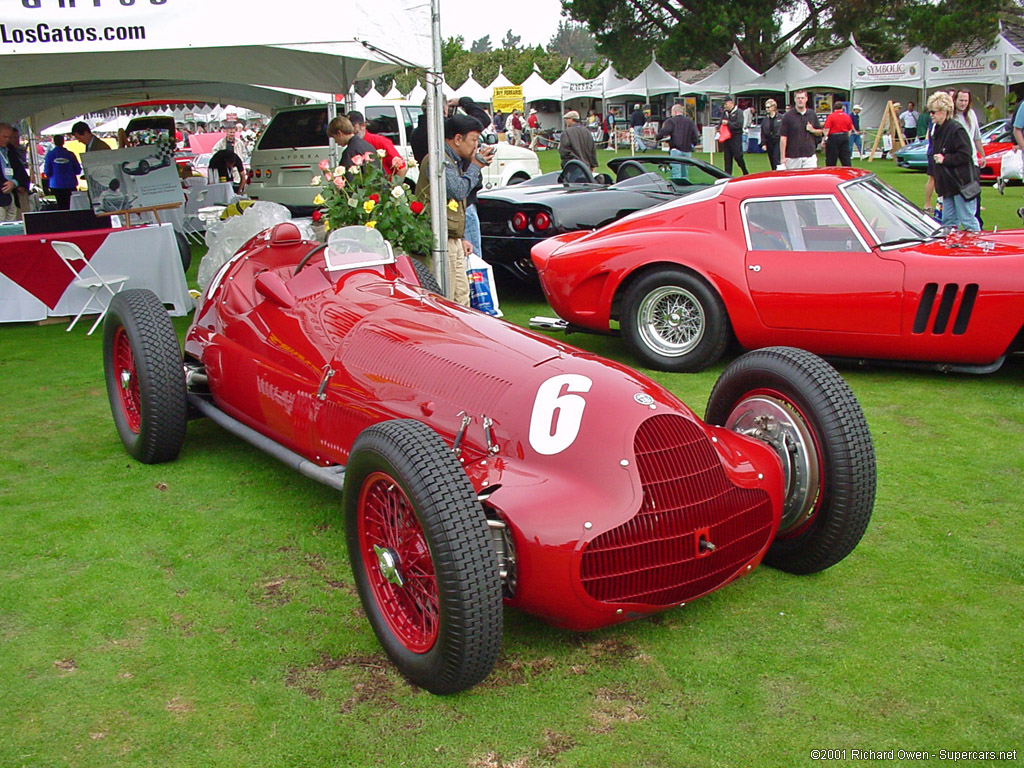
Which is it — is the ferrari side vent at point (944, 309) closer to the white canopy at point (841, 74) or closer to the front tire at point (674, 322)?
the front tire at point (674, 322)

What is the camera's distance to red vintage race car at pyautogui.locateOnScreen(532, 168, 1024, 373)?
5.70 metres

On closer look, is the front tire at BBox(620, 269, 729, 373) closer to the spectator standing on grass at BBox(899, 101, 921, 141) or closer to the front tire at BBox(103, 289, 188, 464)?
the front tire at BBox(103, 289, 188, 464)

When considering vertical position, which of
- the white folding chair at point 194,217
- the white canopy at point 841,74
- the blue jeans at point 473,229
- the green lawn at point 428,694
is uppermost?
the white canopy at point 841,74

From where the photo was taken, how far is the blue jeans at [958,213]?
9.56 m

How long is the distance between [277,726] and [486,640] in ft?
2.26

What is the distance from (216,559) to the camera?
3896 mm

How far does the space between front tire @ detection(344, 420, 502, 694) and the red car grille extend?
0.37 metres

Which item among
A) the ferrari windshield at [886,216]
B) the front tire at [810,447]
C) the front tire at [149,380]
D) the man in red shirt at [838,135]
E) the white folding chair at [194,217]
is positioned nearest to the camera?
the front tire at [810,447]

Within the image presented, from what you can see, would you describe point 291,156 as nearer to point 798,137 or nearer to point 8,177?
point 8,177

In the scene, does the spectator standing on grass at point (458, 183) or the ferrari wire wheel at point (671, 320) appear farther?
the spectator standing on grass at point (458, 183)

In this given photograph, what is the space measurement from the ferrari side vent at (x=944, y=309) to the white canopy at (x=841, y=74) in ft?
89.6

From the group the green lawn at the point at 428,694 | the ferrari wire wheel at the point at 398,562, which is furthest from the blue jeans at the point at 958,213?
the ferrari wire wheel at the point at 398,562

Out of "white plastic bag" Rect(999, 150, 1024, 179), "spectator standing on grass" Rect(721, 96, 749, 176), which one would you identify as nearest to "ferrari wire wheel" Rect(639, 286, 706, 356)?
"spectator standing on grass" Rect(721, 96, 749, 176)

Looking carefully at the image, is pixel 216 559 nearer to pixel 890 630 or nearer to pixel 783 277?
pixel 890 630
